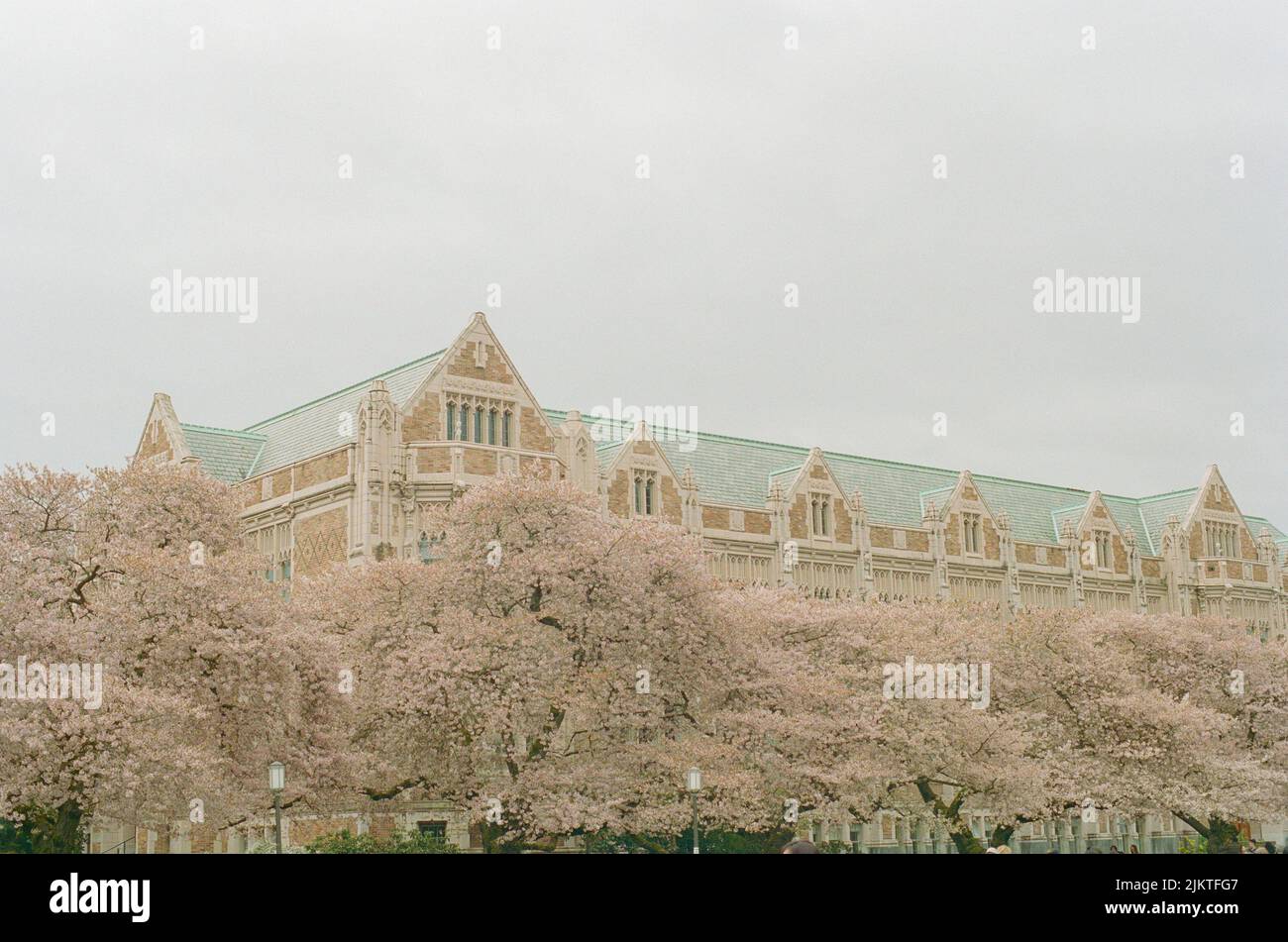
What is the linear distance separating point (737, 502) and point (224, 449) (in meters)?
25.2

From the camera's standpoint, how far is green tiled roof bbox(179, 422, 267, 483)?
71375 mm

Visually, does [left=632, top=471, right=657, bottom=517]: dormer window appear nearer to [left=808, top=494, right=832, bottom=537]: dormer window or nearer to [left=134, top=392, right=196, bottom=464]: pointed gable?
[left=808, top=494, right=832, bottom=537]: dormer window

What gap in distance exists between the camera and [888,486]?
91.7 meters

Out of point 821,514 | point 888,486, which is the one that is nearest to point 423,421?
point 821,514

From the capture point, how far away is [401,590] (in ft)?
155

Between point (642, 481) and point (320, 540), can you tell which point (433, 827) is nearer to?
point (320, 540)

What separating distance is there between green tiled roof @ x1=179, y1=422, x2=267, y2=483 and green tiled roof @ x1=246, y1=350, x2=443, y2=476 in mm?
539

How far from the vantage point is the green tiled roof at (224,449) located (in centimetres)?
7138

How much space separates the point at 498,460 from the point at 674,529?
45.0 feet

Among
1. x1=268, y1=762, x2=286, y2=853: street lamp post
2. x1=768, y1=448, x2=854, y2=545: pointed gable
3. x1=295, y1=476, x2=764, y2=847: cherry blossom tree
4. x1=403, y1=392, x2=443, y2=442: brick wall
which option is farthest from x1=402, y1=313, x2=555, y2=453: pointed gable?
x1=268, y1=762, x2=286, y2=853: street lamp post

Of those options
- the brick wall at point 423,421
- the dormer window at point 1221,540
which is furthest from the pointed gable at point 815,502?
the dormer window at point 1221,540

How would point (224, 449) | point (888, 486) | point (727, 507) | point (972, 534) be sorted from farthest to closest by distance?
point (888, 486) < point (972, 534) < point (727, 507) < point (224, 449)
